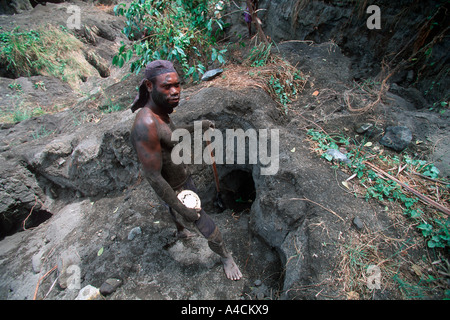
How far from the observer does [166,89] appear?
4.99 ft

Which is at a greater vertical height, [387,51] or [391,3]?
[391,3]

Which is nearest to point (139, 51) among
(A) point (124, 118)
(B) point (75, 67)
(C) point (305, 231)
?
(A) point (124, 118)

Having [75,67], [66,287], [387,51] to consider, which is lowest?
[66,287]

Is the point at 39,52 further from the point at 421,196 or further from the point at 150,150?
the point at 421,196

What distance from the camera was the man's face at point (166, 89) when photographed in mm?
1506

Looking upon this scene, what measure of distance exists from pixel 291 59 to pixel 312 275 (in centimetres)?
355

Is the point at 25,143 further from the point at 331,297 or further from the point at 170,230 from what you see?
the point at 331,297

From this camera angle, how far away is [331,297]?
1.45 metres

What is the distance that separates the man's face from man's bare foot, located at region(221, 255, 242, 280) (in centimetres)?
153
